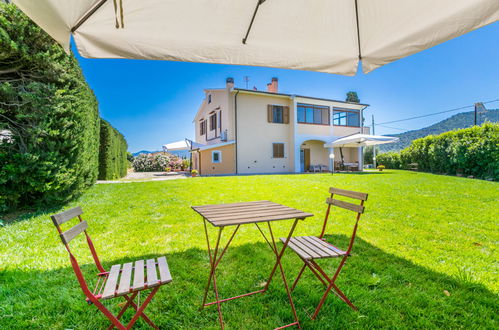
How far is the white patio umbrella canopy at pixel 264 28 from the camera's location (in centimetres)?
174

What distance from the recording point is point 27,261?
2816mm

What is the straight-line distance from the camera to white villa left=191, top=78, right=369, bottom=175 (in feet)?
56.9

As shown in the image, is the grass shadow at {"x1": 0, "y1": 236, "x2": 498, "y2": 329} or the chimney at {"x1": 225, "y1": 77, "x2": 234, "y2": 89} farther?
the chimney at {"x1": 225, "y1": 77, "x2": 234, "y2": 89}

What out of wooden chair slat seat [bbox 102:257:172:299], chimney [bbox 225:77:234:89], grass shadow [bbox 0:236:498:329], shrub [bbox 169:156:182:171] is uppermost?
chimney [bbox 225:77:234:89]

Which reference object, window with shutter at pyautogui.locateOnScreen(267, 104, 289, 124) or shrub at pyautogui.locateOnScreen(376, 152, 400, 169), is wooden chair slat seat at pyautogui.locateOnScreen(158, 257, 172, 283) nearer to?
window with shutter at pyautogui.locateOnScreen(267, 104, 289, 124)

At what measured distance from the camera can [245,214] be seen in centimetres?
202

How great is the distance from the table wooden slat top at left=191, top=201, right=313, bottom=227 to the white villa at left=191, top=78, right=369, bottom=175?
14.7 m

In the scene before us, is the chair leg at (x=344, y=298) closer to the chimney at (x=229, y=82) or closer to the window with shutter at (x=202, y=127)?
the chimney at (x=229, y=82)

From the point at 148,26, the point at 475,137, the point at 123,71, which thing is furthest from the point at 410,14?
the point at 123,71

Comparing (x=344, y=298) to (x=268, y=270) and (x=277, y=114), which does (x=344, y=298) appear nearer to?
(x=268, y=270)

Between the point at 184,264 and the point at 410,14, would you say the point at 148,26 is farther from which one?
the point at 184,264

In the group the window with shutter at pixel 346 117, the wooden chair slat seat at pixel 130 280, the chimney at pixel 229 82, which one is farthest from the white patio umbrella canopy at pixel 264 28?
the window with shutter at pixel 346 117

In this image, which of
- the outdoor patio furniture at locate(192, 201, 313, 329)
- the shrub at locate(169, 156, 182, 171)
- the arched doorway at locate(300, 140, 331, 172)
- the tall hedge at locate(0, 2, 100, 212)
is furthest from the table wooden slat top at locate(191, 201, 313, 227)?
the shrub at locate(169, 156, 182, 171)

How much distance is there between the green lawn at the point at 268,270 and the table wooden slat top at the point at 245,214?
0.76 meters
